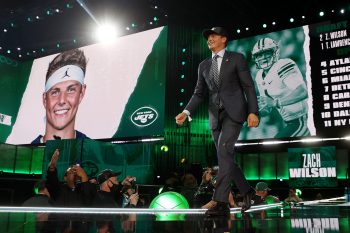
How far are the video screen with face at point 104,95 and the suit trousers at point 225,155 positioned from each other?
8729 millimetres

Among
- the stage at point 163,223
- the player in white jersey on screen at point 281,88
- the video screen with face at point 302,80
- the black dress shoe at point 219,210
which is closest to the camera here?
the stage at point 163,223

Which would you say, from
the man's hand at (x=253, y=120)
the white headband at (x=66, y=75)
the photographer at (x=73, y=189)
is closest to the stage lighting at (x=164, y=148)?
the white headband at (x=66, y=75)

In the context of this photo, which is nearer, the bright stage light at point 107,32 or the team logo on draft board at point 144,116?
the team logo on draft board at point 144,116

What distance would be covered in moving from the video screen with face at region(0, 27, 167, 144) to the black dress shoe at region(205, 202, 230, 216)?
8.89m

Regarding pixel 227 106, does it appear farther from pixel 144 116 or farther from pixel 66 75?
pixel 66 75

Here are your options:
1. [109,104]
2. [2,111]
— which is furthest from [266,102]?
[2,111]

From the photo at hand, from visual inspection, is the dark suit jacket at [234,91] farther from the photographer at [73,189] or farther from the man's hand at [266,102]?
the man's hand at [266,102]

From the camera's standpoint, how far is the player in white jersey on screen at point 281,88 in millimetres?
9273

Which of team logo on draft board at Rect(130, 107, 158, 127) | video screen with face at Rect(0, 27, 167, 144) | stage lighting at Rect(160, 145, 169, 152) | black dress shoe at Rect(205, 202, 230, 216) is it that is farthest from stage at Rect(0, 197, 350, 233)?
stage lighting at Rect(160, 145, 169, 152)

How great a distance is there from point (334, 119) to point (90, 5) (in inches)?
359

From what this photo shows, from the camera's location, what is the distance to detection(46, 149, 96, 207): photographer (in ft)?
11.0

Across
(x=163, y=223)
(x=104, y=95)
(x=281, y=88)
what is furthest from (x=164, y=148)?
(x=163, y=223)

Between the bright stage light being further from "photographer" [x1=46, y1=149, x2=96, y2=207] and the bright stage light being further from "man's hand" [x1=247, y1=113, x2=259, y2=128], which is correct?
"man's hand" [x1=247, y1=113, x2=259, y2=128]

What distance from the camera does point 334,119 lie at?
28.2ft
